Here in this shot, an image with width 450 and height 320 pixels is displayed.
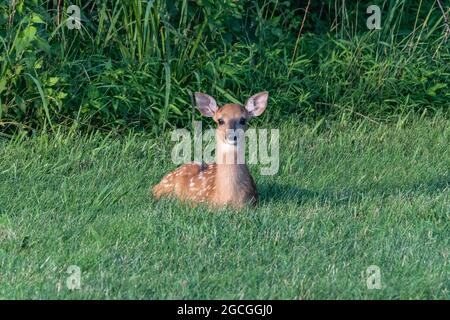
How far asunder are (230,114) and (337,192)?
846 mm

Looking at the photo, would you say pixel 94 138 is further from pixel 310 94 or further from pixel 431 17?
pixel 431 17

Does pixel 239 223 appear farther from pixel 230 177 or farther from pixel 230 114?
pixel 230 114

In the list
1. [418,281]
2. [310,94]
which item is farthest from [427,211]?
[310,94]

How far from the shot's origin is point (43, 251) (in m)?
6.40

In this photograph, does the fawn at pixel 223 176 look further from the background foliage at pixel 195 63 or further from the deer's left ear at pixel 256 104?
the background foliage at pixel 195 63

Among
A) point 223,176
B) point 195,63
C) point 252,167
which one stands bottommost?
point 252,167

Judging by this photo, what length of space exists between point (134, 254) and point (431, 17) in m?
4.93

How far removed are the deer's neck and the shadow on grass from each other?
9.2 inches

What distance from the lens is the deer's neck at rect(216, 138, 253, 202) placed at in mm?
7315

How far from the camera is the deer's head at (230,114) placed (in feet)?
24.2

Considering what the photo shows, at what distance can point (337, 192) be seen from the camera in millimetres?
7680

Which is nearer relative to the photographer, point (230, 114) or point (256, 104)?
point (230, 114)

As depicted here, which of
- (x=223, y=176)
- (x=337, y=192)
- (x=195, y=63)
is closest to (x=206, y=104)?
(x=223, y=176)

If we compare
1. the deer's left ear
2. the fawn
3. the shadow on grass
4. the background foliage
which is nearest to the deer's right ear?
the fawn
